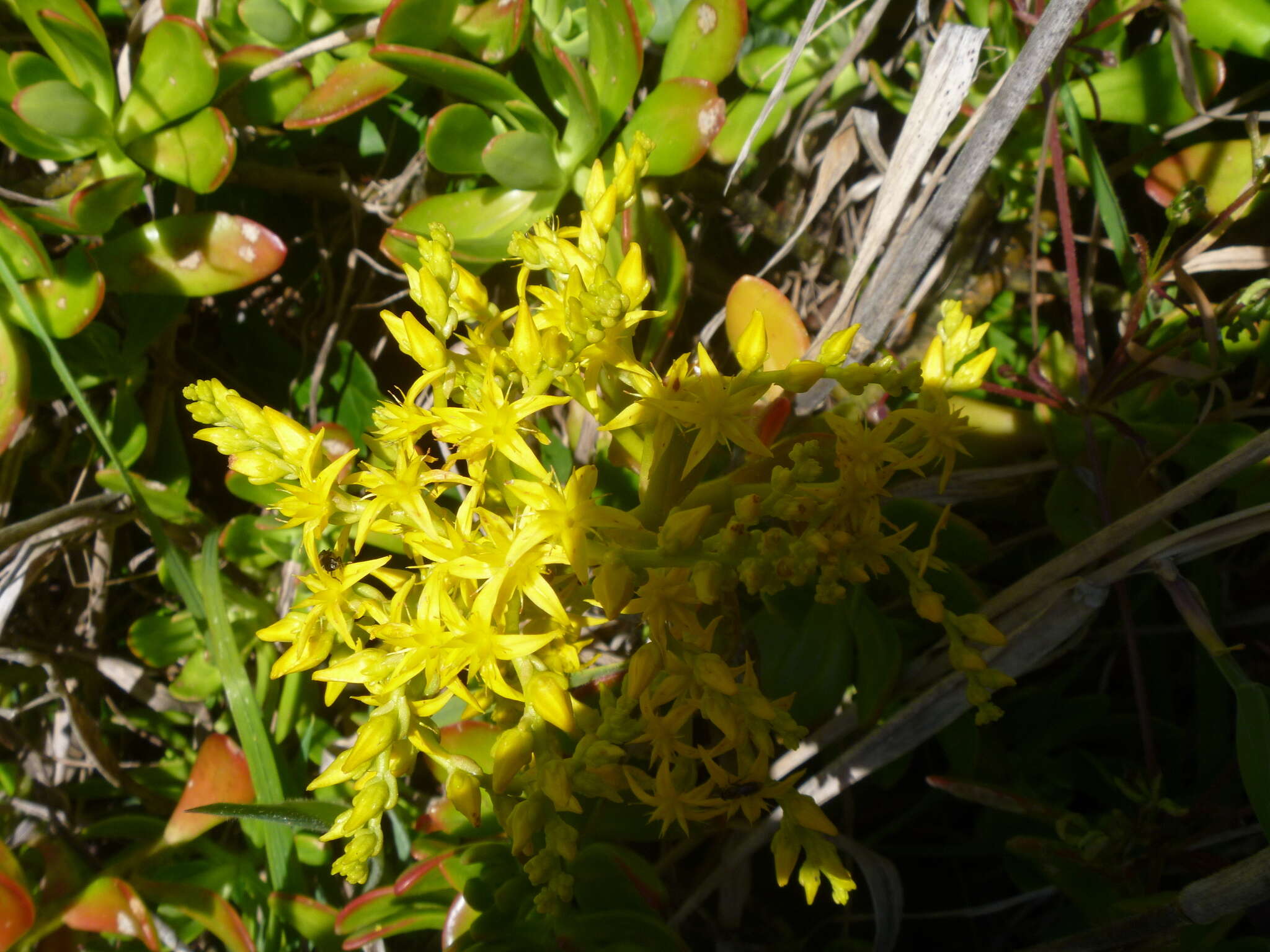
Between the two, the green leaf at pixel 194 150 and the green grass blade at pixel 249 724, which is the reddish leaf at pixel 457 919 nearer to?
the green grass blade at pixel 249 724

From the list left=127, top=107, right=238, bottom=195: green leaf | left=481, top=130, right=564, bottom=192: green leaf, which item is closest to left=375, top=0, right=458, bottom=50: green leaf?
left=481, top=130, right=564, bottom=192: green leaf

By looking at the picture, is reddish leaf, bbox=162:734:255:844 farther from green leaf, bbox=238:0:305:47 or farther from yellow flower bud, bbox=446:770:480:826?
green leaf, bbox=238:0:305:47

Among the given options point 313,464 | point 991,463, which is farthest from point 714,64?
point 313,464

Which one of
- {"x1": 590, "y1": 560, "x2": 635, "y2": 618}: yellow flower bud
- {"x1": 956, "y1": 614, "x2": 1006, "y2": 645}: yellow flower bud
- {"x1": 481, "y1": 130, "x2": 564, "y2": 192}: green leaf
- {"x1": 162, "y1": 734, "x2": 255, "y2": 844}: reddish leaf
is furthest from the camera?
{"x1": 162, "y1": 734, "x2": 255, "y2": 844}: reddish leaf

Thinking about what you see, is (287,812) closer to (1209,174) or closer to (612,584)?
(612,584)

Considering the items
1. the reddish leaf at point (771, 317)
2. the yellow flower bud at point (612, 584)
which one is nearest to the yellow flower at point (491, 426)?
the yellow flower bud at point (612, 584)
